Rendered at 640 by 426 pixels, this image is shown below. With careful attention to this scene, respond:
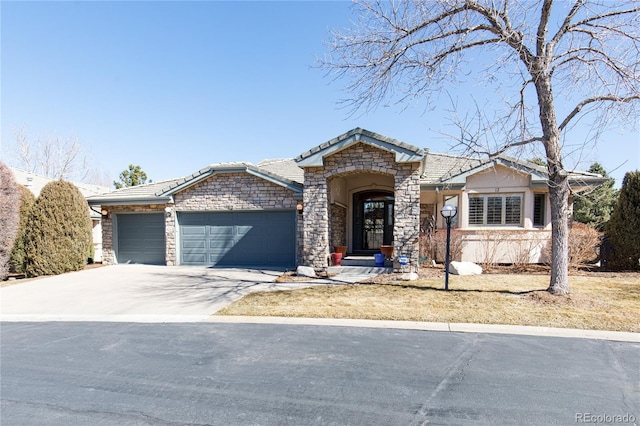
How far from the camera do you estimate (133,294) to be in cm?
814

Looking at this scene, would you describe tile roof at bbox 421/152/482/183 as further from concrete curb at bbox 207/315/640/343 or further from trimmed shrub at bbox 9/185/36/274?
trimmed shrub at bbox 9/185/36/274

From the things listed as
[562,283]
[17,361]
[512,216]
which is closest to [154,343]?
[17,361]

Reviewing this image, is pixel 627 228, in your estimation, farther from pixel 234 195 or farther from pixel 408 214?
pixel 234 195

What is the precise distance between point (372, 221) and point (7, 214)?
1464 centimetres

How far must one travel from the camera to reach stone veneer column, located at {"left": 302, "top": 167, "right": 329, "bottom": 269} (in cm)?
1056

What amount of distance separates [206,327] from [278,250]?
704 cm

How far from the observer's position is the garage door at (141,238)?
14.0 m

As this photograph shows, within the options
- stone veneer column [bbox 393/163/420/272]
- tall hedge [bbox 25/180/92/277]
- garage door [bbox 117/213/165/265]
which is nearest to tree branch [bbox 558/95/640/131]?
stone veneer column [bbox 393/163/420/272]

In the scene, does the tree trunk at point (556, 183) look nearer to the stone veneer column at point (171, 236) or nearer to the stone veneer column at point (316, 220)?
the stone veneer column at point (316, 220)

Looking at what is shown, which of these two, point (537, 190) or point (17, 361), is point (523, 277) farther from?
point (17, 361)

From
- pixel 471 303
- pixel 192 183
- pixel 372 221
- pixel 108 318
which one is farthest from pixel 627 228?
pixel 192 183

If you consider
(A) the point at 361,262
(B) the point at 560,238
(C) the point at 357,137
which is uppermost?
(C) the point at 357,137

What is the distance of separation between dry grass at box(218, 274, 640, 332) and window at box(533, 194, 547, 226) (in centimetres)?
355

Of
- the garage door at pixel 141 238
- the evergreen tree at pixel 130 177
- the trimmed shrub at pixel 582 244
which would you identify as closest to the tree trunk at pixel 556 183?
the trimmed shrub at pixel 582 244
